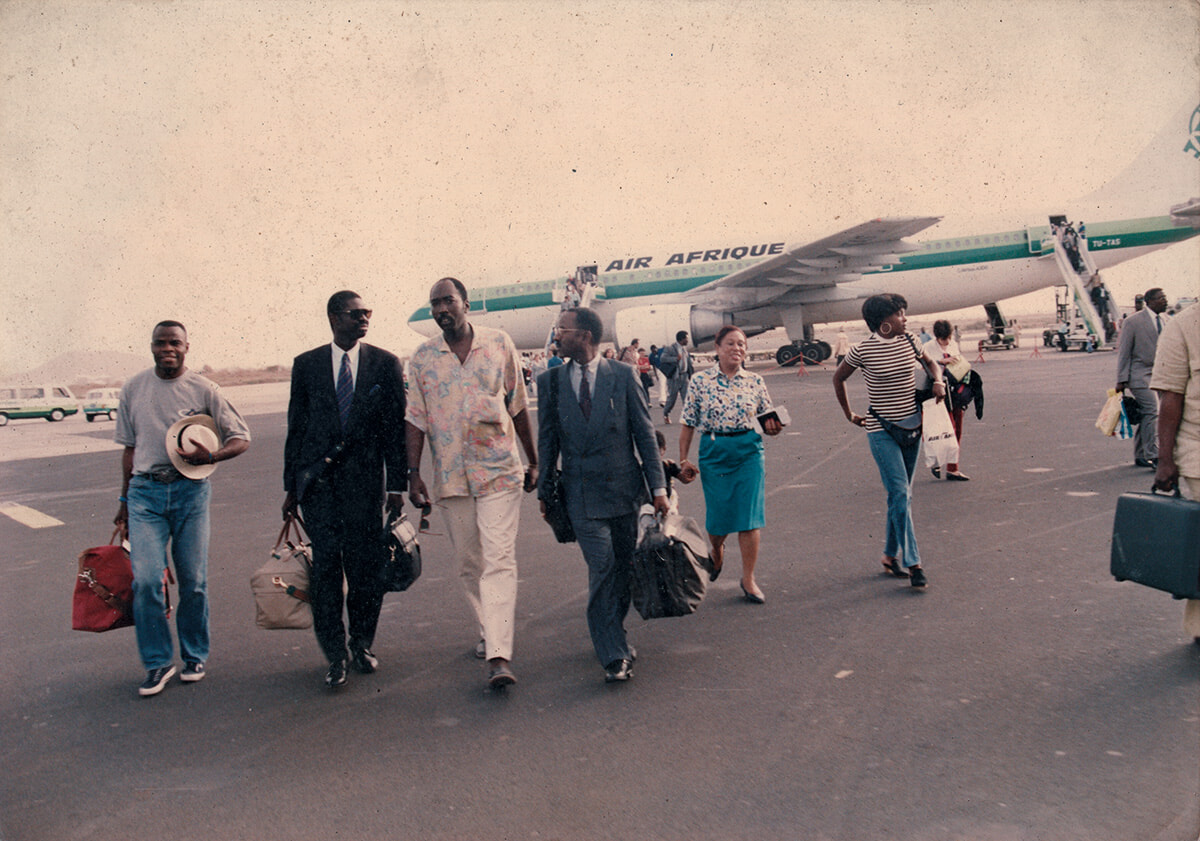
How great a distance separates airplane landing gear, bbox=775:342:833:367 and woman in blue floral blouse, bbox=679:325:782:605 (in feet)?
73.9

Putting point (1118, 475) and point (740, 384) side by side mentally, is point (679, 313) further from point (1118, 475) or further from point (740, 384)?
point (740, 384)

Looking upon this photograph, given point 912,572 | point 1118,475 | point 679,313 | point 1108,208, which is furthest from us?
point 1108,208

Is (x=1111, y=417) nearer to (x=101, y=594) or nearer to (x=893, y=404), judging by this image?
(x=893, y=404)

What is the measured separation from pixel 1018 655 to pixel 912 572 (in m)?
1.11

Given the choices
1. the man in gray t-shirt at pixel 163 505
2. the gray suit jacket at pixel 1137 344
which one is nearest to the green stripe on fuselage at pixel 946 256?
the gray suit jacket at pixel 1137 344

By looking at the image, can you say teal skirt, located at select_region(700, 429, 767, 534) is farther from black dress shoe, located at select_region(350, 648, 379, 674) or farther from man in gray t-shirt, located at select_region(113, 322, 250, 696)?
man in gray t-shirt, located at select_region(113, 322, 250, 696)

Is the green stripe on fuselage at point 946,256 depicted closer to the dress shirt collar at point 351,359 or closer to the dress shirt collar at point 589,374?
the dress shirt collar at point 351,359

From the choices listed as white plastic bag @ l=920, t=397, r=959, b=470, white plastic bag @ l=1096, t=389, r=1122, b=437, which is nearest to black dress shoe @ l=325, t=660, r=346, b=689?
white plastic bag @ l=920, t=397, r=959, b=470

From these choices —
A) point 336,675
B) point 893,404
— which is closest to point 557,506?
point 336,675

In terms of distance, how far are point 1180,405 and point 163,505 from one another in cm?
485

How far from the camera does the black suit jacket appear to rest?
13.2 ft

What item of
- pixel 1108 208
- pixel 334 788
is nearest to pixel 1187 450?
pixel 334 788

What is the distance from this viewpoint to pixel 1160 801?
260cm

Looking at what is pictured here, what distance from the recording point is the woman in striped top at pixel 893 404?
5105 mm
